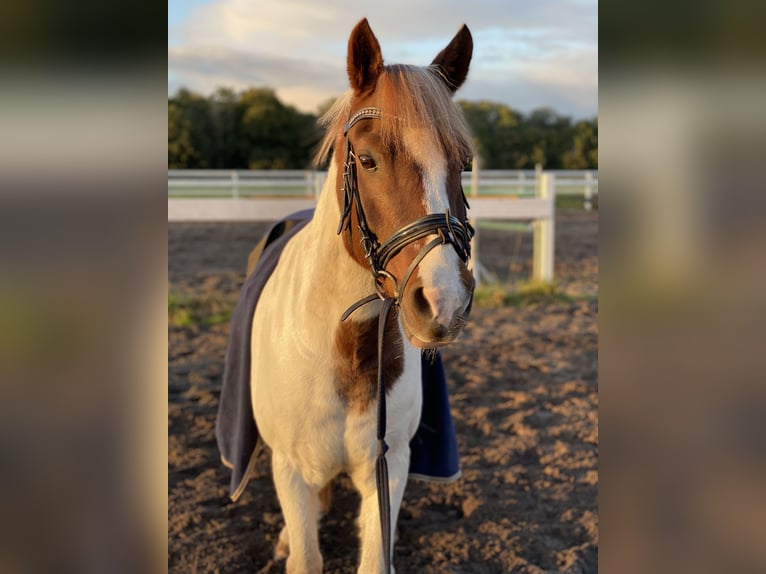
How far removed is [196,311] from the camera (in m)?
7.23

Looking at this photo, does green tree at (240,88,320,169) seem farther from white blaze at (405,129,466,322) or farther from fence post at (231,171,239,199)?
white blaze at (405,129,466,322)

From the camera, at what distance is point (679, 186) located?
69 centimetres

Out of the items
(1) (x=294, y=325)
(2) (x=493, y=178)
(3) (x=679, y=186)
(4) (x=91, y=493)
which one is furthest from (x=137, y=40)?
(2) (x=493, y=178)

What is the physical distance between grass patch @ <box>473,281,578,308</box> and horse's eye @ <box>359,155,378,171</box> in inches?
241

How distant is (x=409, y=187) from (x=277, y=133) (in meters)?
12.2

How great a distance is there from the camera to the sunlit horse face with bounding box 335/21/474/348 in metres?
1.35

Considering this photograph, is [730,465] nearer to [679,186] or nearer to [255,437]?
[679,186]

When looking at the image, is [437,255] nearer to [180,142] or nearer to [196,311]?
[196,311]

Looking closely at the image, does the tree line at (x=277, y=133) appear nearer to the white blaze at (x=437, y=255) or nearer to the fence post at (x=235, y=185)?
the fence post at (x=235, y=185)

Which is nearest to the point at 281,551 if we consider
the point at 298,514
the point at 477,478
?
the point at 298,514

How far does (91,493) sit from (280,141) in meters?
13.1

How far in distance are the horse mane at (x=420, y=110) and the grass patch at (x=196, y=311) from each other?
5831 millimetres

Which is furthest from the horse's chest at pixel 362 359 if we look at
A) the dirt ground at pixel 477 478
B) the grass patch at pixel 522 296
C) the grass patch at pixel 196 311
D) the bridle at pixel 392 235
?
the grass patch at pixel 522 296

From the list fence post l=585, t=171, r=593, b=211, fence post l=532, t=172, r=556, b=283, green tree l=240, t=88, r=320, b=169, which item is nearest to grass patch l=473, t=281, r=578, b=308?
fence post l=532, t=172, r=556, b=283
